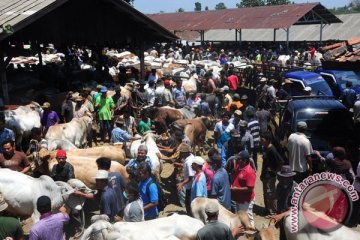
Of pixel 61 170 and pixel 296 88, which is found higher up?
pixel 296 88

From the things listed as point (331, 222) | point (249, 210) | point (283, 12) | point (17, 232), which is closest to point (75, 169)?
point (17, 232)

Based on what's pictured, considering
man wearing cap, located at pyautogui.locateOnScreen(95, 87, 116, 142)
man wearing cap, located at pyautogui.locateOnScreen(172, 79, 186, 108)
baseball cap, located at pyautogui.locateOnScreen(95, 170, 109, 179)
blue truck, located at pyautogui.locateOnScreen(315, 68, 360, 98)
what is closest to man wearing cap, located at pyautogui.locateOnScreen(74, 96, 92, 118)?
man wearing cap, located at pyautogui.locateOnScreen(95, 87, 116, 142)

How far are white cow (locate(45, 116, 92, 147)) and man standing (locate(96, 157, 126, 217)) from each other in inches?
159

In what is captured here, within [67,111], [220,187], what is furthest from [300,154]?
[67,111]

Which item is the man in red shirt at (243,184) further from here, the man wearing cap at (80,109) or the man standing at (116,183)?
the man wearing cap at (80,109)

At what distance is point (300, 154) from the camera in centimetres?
880

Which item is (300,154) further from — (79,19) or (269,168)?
(79,19)

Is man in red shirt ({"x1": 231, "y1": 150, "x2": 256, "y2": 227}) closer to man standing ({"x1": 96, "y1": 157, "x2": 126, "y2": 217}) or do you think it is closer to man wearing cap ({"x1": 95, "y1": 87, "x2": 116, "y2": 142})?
man standing ({"x1": 96, "y1": 157, "x2": 126, "y2": 217})

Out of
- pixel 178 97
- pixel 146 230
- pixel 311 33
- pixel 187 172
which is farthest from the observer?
pixel 311 33

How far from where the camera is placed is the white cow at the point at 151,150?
9.25 metres

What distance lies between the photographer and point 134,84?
1719cm

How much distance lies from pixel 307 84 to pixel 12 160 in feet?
37.8

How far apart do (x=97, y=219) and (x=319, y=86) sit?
12.5 metres

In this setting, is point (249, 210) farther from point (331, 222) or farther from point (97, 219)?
point (97, 219)
